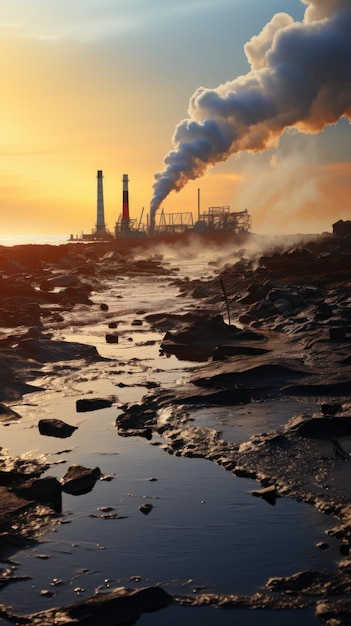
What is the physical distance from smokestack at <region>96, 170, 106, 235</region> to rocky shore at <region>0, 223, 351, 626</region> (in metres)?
109

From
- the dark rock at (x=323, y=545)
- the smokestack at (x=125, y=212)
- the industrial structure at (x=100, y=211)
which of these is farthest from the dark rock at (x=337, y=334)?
the industrial structure at (x=100, y=211)

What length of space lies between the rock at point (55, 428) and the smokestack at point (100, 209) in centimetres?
12661

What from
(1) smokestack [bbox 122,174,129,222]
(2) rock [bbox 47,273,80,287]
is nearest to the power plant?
(1) smokestack [bbox 122,174,129,222]

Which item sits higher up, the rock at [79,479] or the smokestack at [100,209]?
the smokestack at [100,209]

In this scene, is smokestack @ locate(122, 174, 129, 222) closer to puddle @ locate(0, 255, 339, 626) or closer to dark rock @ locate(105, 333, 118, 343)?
dark rock @ locate(105, 333, 118, 343)

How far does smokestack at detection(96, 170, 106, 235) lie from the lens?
13700cm

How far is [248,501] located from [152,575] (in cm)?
201

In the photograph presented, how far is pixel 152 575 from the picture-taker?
6.61 metres

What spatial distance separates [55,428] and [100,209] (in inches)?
5058

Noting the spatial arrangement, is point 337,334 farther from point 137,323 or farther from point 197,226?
point 197,226

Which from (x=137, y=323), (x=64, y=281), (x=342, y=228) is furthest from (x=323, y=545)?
(x=342, y=228)

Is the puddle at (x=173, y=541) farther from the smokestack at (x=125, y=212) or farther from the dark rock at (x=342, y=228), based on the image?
the smokestack at (x=125, y=212)

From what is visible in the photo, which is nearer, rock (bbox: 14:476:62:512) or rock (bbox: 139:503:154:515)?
rock (bbox: 139:503:154:515)

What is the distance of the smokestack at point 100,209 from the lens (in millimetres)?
137000
